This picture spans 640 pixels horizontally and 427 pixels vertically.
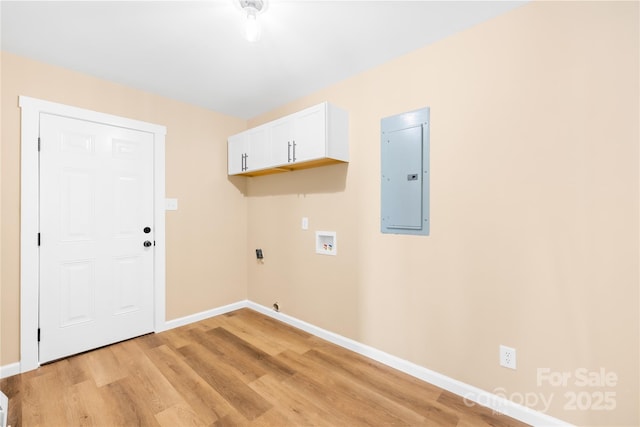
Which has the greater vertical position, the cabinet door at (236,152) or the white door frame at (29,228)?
the cabinet door at (236,152)

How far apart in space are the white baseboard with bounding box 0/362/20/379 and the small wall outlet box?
259 centimetres

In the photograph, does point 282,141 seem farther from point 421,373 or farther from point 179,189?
A: point 421,373

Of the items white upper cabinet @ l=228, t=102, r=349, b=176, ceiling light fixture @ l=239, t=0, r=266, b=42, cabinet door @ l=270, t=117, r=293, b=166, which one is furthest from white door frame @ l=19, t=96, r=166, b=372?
ceiling light fixture @ l=239, t=0, r=266, b=42

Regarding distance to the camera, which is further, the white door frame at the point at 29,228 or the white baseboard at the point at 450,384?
the white door frame at the point at 29,228

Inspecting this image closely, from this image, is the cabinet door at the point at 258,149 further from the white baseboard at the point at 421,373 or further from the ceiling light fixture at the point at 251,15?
the white baseboard at the point at 421,373

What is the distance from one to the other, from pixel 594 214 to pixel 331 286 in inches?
78.4

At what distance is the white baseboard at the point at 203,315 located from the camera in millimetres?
3029

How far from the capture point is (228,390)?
6.46 ft

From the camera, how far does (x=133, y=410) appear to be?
177 cm

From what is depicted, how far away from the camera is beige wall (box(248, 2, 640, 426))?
1.42 metres

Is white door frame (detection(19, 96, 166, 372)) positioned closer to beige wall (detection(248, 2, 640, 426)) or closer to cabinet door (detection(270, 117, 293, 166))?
cabinet door (detection(270, 117, 293, 166))

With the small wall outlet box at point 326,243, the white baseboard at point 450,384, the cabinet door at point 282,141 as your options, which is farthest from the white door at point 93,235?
the white baseboard at point 450,384

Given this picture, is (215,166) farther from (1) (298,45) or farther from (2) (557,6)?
(2) (557,6)

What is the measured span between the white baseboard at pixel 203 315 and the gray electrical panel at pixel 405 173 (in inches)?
91.7
